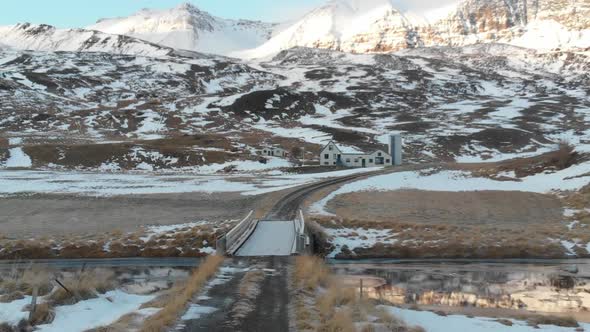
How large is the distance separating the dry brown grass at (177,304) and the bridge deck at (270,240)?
5264 millimetres

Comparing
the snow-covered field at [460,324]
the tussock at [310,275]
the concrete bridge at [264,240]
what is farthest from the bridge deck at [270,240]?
the snow-covered field at [460,324]

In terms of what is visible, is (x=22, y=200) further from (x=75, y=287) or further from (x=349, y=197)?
(x=75, y=287)

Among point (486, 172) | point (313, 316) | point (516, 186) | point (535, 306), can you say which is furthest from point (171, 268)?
point (486, 172)

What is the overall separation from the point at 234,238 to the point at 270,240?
2.16 m

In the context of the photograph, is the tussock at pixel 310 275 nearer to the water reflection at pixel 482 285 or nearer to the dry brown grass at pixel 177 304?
the water reflection at pixel 482 285

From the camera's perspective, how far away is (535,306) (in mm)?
18109

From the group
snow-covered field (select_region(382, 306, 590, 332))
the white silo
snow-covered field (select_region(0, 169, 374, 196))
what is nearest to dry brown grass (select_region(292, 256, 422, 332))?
snow-covered field (select_region(382, 306, 590, 332))

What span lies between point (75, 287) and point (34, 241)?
58.7 ft

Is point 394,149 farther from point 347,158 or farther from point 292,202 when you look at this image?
point 292,202

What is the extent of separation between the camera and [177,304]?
13656 mm

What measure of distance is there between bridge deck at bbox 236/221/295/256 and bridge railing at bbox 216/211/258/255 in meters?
0.31

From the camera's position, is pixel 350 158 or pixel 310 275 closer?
pixel 310 275

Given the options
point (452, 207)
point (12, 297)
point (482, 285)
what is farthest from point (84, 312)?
point (452, 207)

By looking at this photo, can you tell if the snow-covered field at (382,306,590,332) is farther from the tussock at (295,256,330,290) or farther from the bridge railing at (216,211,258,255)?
the bridge railing at (216,211,258,255)
